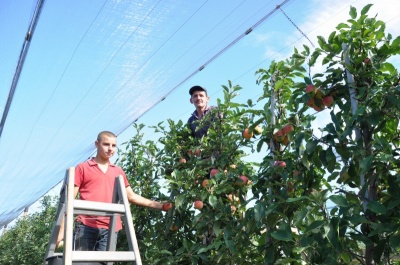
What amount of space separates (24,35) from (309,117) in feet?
7.28

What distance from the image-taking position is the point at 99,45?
9.78ft

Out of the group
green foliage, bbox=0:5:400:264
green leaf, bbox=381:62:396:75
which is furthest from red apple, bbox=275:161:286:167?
green leaf, bbox=381:62:396:75

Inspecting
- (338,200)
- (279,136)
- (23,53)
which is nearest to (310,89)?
(279,136)

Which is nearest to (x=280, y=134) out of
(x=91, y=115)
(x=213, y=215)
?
(x=213, y=215)

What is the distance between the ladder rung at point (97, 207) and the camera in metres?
1.77

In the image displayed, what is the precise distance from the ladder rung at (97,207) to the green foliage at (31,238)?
15.0 ft

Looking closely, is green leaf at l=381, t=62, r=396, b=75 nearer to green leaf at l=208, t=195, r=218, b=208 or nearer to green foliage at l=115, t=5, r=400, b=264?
green foliage at l=115, t=5, r=400, b=264

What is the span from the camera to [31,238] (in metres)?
7.33

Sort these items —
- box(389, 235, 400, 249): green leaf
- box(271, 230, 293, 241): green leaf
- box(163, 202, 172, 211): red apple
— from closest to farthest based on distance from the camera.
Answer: box(389, 235, 400, 249): green leaf, box(271, 230, 293, 241): green leaf, box(163, 202, 172, 211): red apple

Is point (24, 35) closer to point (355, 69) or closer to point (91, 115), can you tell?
point (91, 115)

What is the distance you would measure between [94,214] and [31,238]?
6.17 meters

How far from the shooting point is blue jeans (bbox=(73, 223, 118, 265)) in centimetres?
219

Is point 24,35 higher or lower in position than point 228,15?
higher

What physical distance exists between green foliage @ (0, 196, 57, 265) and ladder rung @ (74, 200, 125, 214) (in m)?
4.58
